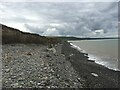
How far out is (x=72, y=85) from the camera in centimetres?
1340

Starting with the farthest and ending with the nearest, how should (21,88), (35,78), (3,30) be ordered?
(3,30)
(35,78)
(21,88)

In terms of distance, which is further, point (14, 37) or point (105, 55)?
point (14, 37)

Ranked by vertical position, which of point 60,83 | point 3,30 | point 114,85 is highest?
point 3,30

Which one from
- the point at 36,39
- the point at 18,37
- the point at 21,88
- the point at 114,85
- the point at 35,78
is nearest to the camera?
the point at 21,88

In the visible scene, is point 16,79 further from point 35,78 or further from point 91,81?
point 91,81

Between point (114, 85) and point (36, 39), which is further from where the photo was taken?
point (36, 39)

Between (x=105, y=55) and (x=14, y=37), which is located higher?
(x=14, y=37)

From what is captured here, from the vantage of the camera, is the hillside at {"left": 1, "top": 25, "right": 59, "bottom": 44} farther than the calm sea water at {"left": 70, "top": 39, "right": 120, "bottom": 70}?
Yes

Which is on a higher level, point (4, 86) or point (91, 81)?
point (4, 86)

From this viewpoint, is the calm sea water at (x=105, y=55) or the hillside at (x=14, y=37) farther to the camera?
the hillside at (x=14, y=37)

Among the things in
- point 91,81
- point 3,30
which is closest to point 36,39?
point 3,30

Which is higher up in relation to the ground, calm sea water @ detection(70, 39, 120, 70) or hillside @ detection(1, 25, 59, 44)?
hillside @ detection(1, 25, 59, 44)

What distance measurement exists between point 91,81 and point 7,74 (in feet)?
23.6

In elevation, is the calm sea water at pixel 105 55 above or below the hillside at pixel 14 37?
below
